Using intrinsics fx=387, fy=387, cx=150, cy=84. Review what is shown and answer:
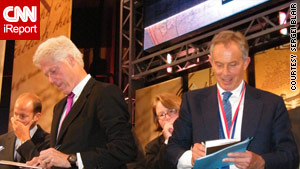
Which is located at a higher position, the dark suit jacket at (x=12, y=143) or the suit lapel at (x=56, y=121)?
the suit lapel at (x=56, y=121)

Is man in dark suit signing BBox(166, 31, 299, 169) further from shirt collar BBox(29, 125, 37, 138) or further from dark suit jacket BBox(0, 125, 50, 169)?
shirt collar BBox(29, 125, 37, 138)

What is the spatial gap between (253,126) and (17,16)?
5.00 meters

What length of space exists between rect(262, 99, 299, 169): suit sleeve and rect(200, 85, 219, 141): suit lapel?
0.24 meters

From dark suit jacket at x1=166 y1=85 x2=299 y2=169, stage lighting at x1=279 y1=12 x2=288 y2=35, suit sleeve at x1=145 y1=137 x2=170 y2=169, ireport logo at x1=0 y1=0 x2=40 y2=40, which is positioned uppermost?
ireport logo at x1=0 y1=0 x2=40 y2=40

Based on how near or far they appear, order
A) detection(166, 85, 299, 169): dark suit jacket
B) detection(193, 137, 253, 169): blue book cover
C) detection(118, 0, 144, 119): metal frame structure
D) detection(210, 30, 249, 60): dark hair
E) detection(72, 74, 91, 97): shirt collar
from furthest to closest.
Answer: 1. detection(118, 0, 144, 119): metal frame structure
2. detection(72, 74, 91, 97): shirt collar
3. detection(210, 30, 249, 60): dark hair
4. detection(166, 85, 299, 169): dark suit jacket
5. detection(193, 137, 253, 169): blue book cover

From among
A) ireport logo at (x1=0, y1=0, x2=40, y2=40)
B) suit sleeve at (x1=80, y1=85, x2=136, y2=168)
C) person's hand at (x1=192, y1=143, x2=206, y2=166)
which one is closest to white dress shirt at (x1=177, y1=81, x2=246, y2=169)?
person's hand at (x1=192, y1=143, x2=206, y2=166)

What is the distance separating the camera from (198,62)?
18.3 ft

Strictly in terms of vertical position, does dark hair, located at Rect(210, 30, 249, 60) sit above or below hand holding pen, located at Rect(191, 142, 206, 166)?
above

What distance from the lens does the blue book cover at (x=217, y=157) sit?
1.48m

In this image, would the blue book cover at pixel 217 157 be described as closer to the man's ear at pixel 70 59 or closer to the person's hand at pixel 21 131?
the man's ear at pixel 70 59

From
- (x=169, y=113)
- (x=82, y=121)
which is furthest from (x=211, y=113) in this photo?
(x=169, y=113)

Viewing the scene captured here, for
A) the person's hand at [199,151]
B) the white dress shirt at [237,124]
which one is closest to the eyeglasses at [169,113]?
the white dress shirt at [237,124]

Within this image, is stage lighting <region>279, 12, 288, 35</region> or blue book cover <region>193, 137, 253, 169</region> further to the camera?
stage lighting <region>279, 12, 288, 35</region>

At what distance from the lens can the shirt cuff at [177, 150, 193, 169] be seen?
5.77ft
